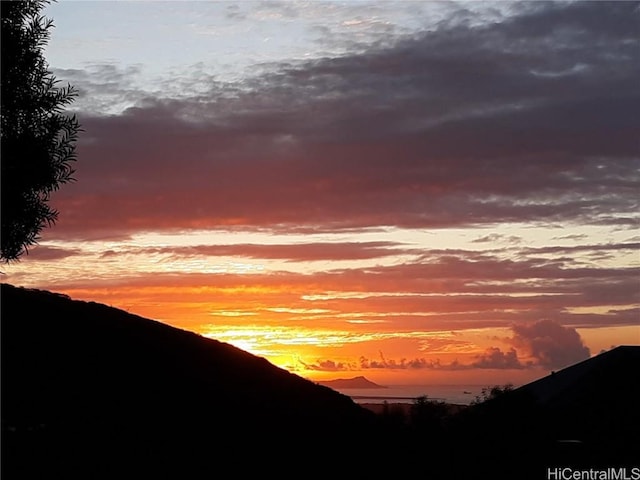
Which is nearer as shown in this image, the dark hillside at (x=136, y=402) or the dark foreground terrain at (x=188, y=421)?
the dark hillside at (x=136, y=402)

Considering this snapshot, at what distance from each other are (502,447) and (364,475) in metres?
7.21

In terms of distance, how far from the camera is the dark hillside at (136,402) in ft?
65.9

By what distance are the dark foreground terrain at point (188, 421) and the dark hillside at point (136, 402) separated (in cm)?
4

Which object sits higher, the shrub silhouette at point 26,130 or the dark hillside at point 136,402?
the shrub silhouette at point 26,130

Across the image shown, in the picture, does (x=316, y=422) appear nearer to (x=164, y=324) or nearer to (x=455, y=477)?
(x=455, y=477)

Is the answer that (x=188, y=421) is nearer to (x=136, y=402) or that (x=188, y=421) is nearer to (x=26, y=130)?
(x=136, y=402)

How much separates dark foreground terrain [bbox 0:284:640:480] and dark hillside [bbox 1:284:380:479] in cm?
4

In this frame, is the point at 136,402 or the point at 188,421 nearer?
the point at 136,402

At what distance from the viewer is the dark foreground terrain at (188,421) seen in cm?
2041

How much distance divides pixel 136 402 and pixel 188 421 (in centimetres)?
145

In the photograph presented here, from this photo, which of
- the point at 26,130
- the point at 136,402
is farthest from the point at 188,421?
the point at 26,130

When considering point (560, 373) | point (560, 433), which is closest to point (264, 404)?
point (560, 433)

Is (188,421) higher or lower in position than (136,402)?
lower

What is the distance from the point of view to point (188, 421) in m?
23.2
